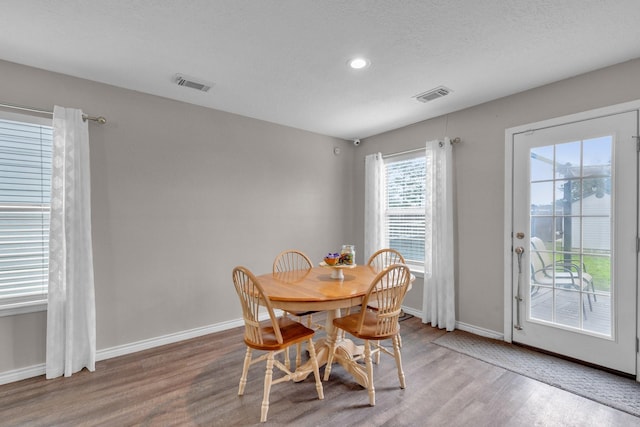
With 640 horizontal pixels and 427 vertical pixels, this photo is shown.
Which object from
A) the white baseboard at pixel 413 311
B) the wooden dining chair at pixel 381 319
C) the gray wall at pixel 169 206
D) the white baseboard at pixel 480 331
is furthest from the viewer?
the white baseboard at pixel 413 311

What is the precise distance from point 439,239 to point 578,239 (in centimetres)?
125

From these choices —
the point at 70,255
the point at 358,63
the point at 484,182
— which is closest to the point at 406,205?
the point at 484,182

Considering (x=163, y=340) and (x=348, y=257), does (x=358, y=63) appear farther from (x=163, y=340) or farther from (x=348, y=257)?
(x=163, y=340)

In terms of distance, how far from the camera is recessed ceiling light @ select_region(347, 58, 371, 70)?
7.86ft

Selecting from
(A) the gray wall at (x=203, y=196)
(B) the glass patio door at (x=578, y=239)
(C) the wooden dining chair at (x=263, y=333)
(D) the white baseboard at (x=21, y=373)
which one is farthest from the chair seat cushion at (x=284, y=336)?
(B) the glass patio door at (x=578, y=239)

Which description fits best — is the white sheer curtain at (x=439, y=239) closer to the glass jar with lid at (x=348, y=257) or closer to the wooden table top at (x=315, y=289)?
the wooden table top at (x=315, y=289)

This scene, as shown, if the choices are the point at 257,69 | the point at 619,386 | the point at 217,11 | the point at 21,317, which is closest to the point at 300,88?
the point at 257,69

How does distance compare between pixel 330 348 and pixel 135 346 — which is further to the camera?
pixel 135 346

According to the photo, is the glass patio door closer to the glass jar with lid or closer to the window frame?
the window frame

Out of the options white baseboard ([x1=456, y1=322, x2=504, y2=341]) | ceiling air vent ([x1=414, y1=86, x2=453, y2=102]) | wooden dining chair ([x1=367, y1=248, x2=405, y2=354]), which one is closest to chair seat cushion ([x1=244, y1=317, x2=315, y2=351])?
wooden dining chair ([x1=367, y1=248, x2=405, y2=354])

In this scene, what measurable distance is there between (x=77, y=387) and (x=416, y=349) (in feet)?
9.45

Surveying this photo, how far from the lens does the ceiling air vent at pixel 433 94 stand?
2928mm

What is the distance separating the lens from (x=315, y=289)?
223 cm

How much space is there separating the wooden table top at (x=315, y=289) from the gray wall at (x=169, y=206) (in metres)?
1.13
